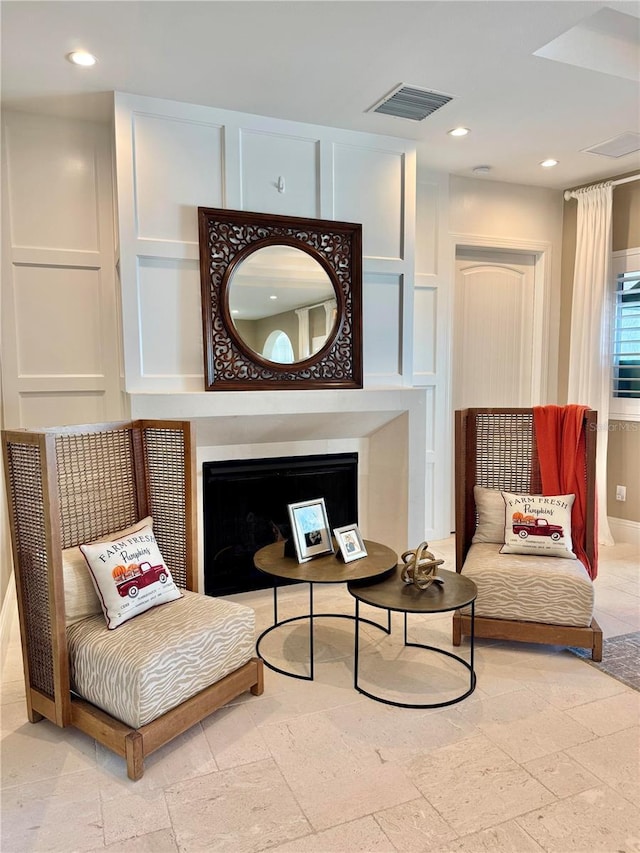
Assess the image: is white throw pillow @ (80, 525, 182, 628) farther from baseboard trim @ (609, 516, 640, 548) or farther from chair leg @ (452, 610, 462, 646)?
baseboard trim @ (609, 516, 640, 548)

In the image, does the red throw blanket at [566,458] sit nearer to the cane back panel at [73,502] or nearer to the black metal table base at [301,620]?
the black metal table base at [301,620]

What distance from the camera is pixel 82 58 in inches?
103

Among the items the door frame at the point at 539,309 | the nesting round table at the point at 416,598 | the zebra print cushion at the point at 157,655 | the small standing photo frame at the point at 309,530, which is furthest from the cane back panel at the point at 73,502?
the door frame at the point at 539,309

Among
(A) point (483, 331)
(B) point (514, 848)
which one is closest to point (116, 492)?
(B) point (514, 848)

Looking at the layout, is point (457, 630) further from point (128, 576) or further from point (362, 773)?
point (128, 576)

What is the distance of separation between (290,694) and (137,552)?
0.88 m

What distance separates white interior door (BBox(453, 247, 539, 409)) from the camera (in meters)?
4.61

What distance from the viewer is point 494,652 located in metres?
2.79

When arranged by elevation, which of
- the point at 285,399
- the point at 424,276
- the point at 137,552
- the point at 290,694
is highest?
the point at 424,276

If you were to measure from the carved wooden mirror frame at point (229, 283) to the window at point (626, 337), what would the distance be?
2.20 meters

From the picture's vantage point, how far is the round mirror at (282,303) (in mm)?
3273

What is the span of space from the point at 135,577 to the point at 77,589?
22 centimetres

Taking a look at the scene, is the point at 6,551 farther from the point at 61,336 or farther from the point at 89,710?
the point at 89,710

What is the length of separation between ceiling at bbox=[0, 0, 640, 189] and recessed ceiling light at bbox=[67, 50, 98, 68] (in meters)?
0.04
